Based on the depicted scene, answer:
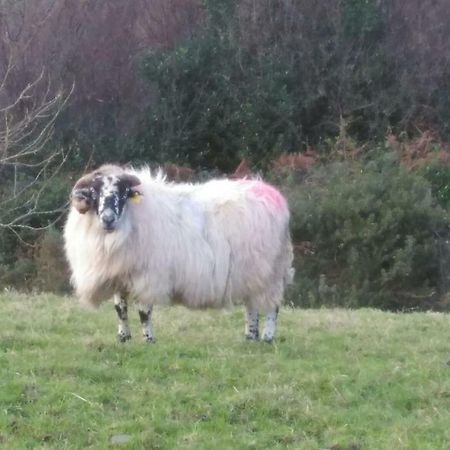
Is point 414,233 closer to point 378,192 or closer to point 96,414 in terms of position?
point 378,192

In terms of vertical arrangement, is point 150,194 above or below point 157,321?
above

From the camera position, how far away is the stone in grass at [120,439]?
769cm

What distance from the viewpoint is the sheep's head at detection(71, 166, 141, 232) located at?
9.80m

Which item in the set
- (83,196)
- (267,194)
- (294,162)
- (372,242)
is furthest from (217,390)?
(294,162)

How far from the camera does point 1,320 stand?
11469 millimetres

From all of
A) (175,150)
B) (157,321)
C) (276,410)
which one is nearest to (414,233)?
(175,150)

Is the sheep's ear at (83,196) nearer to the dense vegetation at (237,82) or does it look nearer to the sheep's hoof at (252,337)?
the sheep's hoof at (252,337)

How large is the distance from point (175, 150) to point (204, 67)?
8.44 ft

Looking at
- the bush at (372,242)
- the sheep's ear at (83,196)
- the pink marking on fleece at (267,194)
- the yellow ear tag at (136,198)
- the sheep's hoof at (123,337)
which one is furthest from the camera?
the bush at (372,242)

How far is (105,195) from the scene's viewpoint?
9.85 m

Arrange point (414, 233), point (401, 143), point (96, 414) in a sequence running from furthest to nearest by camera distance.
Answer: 1. point (401, 143)
2. point (414, 233)
3. point (96, 414)

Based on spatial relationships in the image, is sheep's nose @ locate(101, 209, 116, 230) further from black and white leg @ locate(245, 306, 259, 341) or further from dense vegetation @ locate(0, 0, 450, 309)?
dense vegetation @ locate(0, 0, 450, 309)

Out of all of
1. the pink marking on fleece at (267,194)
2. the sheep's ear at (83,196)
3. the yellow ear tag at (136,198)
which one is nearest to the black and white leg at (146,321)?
the yellow ear tag at (136,198)

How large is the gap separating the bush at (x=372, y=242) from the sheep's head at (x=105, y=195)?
12064mm
